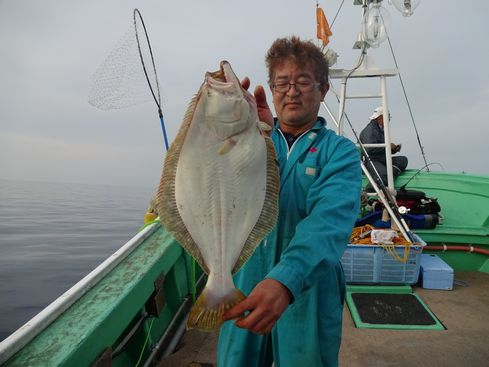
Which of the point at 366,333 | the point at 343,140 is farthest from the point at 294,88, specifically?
the point at 366,333

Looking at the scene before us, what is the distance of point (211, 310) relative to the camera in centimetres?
111

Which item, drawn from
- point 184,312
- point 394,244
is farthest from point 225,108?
point 394,244

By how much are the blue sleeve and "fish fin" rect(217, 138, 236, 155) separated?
409 millimetres

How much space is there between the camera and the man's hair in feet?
5.64

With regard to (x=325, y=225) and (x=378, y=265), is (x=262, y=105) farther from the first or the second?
(x=378, y=265)

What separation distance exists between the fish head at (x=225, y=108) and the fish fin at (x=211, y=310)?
0.56 metres

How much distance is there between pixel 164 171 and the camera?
1.25 m

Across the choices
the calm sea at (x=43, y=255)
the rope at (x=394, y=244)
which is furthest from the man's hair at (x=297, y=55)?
the rope at (x=394, y=244)

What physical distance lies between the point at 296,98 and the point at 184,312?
8.33ft

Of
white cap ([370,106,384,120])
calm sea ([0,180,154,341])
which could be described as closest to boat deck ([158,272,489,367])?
calm sea ([0,180,154,341])

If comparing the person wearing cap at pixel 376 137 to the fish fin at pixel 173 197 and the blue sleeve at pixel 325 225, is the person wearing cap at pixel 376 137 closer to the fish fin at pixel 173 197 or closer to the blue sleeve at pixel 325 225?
the blue sleeve at pixel 325 225

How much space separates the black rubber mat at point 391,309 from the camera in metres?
3.38

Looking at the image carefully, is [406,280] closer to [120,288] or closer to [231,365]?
[231,365]

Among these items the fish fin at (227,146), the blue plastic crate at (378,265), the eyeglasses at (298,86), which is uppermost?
the eyeglasses at (298,86)
